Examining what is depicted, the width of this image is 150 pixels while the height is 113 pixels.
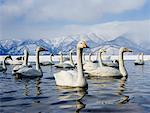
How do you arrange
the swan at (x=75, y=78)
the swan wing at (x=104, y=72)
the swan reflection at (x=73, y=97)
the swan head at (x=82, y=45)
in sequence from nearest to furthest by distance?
1. the swan reflection at (x=73, y=97)
2. the swan at (x=75, y=78)
3. the swan head at (x=82, y=45)
4. the swan wing at (x=104, y=72)

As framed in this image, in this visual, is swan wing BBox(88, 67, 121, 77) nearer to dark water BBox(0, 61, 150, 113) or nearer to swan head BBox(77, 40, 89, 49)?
swan head BBox(77, 40, 89, 49)

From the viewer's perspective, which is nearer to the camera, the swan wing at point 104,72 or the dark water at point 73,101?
the dark water at point 73,101

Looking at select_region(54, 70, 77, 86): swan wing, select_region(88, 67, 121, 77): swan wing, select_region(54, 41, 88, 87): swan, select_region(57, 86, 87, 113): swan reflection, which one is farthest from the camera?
select_region(88, 67, 121, 77): swan wing

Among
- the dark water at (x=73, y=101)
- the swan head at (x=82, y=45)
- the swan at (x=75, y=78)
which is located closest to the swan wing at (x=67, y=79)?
the swan at (x=75, y=78)

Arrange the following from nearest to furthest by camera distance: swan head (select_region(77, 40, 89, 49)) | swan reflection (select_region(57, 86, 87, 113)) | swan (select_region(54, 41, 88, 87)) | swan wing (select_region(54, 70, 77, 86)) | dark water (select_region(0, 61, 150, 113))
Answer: dark water (select_region(0, 61, 150, 113))
swan reflection (select_region(57, 86, 87, 113))
swan (select_region(54, 41, 88, 87))
swan head (select_region(77, 40, 89, 49))
swan wing (select_region(54, 70, 77, 86))

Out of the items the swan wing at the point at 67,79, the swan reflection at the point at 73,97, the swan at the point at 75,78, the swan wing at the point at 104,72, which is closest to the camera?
the swan reflection at the point at 73,97

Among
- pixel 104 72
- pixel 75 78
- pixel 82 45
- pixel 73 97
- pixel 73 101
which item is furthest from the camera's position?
pixel 104 72

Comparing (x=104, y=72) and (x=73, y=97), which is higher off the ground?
(x=104, y=72)

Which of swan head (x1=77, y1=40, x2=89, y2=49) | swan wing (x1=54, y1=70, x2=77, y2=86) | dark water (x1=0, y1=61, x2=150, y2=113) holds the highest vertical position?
swan head (x1=77, y1=40, x2=89, y2=49)

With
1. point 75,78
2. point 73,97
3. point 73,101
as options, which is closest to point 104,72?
point 75,78

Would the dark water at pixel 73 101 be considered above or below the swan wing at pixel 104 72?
below

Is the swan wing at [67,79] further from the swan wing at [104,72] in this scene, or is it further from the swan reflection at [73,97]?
the swan wing at [104,72]

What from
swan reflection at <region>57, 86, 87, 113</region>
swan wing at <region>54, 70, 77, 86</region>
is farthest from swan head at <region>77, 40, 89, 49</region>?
swan reflection at <region>57, 86, 87, 113</region>

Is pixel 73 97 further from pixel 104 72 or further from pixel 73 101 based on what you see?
pixel 104 72
